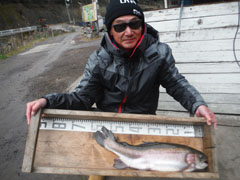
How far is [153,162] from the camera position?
1364mm

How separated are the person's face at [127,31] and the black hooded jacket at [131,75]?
7cm

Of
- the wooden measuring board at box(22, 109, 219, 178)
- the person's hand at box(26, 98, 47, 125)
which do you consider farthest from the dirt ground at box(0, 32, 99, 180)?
the person's hand at box(26, 98, 47, 125)

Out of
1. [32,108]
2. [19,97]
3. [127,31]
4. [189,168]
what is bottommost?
[19,97]

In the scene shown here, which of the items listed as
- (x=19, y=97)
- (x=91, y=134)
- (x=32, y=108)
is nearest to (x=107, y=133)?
→ (x=91, y=134)

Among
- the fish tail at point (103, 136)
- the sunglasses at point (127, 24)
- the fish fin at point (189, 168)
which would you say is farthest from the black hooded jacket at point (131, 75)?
the fish fin at point (189, 168)

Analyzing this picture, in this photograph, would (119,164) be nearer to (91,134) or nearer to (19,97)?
(91,134)

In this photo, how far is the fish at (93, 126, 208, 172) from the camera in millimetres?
1337

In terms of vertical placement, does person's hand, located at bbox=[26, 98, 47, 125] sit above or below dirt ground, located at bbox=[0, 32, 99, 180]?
above

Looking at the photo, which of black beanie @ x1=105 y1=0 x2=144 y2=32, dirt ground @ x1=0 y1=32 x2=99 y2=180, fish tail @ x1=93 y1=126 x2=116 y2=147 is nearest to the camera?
fish tail @ x1=93 y1=126 x2=116 y2=147

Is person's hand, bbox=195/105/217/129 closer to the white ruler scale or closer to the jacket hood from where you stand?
the white ruler scale

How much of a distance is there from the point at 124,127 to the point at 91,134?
32 cm

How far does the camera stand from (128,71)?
191cm

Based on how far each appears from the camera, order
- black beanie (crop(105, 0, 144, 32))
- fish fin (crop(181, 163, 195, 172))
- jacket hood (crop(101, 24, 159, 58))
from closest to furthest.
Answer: fish fin (crop(181, 163, 195, 172)), black beanie (crop(105, 0, 144, 32)), jacket hood (crop(101, 24, 159, 58))

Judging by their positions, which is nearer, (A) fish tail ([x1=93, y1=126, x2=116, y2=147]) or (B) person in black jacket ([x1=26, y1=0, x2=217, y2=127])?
(A) fish tail ([x1=93, y1=126, x2=116, y2=147])
